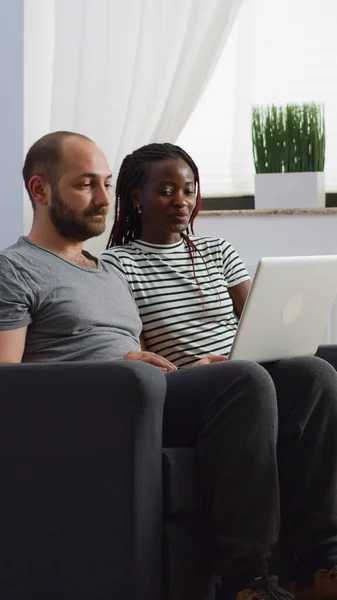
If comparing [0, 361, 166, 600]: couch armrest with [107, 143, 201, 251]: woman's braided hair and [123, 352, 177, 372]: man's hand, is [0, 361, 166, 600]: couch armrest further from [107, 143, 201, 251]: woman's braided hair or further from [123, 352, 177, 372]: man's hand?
[107, 143, 201, 251]: woman's braided hair

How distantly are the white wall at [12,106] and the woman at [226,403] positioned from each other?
3.01 ft

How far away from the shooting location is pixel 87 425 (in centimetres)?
193

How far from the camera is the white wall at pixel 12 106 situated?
3590 mm

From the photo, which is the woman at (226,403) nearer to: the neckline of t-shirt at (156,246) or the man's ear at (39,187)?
the neckline of t-shirt at (156,246)

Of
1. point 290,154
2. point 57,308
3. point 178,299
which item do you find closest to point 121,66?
point 290,154

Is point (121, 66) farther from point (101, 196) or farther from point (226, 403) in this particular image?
point (226, 403)

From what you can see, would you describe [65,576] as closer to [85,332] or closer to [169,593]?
[169,593]

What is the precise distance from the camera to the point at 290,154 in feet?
11.6

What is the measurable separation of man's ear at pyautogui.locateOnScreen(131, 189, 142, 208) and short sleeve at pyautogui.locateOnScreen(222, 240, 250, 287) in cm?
25

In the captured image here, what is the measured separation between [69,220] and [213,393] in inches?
21.4

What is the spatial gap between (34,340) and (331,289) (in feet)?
2.18

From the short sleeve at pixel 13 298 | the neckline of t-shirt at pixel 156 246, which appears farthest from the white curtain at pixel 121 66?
the short sleeve at pixel 13 298

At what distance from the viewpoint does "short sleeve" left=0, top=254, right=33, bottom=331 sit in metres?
2.12

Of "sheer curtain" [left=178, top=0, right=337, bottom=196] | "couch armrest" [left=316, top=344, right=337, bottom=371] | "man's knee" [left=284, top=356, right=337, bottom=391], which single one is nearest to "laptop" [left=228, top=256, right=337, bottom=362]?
"man's knee" [left=284, top=356, right=337, bottom=391]
